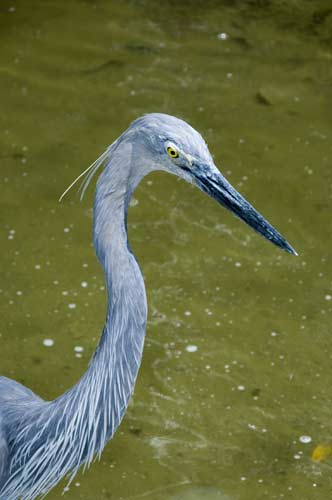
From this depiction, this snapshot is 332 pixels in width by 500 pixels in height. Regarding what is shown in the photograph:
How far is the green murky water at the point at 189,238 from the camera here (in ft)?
13.9

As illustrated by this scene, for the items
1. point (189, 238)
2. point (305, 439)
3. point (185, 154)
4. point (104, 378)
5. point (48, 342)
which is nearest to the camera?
point (185, 154)

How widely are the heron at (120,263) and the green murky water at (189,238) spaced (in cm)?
92

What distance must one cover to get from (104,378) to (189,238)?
7.20 feet

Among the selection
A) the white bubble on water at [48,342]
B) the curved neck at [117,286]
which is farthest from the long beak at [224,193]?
the white bubble on water at [48,342]

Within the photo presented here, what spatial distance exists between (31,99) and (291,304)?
2083mm

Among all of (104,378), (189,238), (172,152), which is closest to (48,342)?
(189,238)

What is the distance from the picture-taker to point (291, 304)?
487cm

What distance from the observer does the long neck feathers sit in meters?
2.96

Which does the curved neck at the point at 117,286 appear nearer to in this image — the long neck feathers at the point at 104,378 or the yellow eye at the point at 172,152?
the long neck feathers at the point at 104,378

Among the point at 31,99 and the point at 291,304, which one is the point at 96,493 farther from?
the point at 31,99

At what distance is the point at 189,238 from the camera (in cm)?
520

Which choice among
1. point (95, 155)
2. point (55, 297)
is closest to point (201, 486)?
point (55, 297)

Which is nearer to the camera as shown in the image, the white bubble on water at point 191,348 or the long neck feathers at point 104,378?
the long neck feathers at point 104,378

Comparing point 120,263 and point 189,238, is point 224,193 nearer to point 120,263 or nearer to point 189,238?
point 120,263
